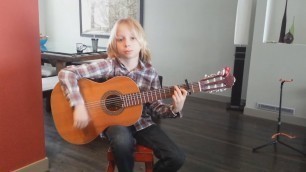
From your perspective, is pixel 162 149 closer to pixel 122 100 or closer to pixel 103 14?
pixel 122 100

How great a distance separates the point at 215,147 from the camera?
8.41 ft

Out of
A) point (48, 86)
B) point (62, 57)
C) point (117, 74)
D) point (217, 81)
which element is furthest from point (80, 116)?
point (62, 57)

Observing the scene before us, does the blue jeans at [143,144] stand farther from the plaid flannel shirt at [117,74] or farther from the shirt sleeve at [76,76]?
the shirt sleeve at [76,76]

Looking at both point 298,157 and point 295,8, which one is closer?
point 298,157

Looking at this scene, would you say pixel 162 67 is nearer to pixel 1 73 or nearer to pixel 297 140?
pixel 297 140

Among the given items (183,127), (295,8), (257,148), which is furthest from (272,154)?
(295,8)

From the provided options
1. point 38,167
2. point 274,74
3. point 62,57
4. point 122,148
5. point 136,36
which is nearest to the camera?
point 122,148

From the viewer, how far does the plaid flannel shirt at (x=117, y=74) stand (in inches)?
55.2

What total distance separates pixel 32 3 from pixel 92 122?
90 cm

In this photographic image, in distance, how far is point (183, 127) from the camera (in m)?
3.04

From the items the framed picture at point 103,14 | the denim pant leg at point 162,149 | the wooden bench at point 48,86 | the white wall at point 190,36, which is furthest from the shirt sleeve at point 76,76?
the framed picture at point 103,14

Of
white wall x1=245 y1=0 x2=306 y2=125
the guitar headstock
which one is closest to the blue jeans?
the guitar headstock

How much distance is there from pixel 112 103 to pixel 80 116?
18cm

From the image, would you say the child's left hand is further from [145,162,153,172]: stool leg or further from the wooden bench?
the wooden bench
